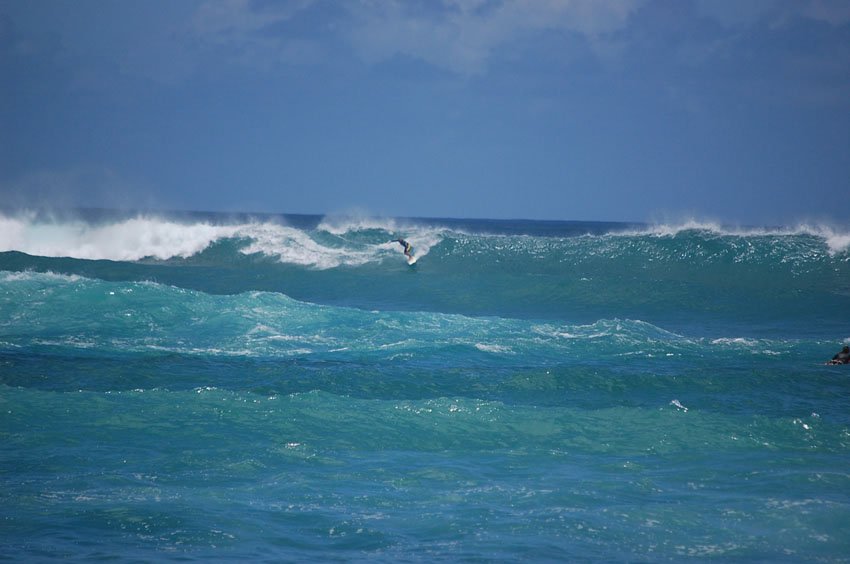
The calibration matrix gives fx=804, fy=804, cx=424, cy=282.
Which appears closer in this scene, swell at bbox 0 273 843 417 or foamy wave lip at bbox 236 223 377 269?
swell at bbox 0 273 843 417

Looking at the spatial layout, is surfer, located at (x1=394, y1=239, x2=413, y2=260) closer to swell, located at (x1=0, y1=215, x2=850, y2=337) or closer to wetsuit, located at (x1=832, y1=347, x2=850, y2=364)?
swell, located at (x1=0, y1=215, x2=850, y2=337)

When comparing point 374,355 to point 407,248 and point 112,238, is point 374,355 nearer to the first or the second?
point 407,248

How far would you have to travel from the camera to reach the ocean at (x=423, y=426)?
679 centimetres

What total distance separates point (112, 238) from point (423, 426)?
33.3 meters

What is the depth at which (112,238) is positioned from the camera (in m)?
39.6

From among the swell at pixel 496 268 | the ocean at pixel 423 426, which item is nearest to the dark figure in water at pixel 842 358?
the ocean at pixel 423 426

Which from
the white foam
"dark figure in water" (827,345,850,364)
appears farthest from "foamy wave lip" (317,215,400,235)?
"dark figure in water" (827,345,850,364)

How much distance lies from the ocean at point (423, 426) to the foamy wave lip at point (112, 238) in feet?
46.8

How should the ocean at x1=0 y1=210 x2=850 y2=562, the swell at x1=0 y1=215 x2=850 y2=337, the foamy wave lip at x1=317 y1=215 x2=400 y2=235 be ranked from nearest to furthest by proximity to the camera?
1. the ocean at x1=0 y1=210 x2=850 y2=562
2. the swell at x1=0 y1=215 x2=850 y2=337
3. the foamy wave lip at x1=317 y1=215 x2=400 y2=235

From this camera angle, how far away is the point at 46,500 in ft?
24.3

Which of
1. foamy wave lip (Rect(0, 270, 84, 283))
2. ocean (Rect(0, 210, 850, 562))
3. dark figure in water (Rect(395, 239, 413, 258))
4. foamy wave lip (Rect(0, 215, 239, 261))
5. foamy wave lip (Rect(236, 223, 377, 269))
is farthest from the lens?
foamy wave lip (Rect(0, 215, 239, 261))

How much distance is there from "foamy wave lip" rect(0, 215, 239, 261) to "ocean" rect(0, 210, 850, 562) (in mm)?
14268

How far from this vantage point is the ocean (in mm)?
6793

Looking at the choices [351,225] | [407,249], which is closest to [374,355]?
[407,249]
